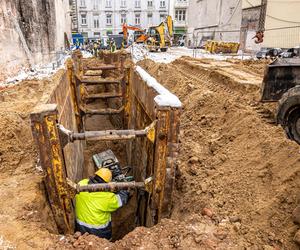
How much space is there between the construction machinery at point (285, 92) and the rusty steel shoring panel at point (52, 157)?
361cm

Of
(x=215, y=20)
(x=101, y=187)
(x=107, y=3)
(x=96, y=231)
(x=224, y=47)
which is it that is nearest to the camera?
(x=101, y=187)

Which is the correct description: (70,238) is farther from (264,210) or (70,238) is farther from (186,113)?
(186,113)

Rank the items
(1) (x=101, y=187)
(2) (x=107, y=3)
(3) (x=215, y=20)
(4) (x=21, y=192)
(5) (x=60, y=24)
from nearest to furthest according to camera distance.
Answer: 1. (1) (x=101, y=187)
2. (4) (x=21, y=192)
3. (5) (x=60, y=24)
4. (3) (x=215, y=20)
5. (2) (x=107, y=3)

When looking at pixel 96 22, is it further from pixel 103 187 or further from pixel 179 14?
pixel 103 187

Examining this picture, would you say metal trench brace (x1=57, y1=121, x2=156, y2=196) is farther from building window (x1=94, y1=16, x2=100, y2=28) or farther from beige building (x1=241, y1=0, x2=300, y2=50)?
building window (x1=94, y1=16, x2=100, y2=28)

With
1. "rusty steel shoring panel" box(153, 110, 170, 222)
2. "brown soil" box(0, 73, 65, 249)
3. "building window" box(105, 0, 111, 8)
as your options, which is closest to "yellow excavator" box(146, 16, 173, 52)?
"brown soil" box(0, 73, 65, 249)

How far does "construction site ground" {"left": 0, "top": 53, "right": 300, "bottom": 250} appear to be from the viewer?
8.57 feet

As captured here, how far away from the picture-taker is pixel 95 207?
3904 mm

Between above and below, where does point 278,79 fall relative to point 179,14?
below

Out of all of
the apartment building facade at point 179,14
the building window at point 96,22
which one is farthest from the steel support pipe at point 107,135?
the building window at point 96,22

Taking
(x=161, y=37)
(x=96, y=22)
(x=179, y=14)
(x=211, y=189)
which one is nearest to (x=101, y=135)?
(x=211, y=189)

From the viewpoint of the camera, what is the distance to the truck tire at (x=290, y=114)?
170 inches

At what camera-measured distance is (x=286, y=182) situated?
9.96 feet

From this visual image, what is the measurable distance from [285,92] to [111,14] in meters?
56.8
